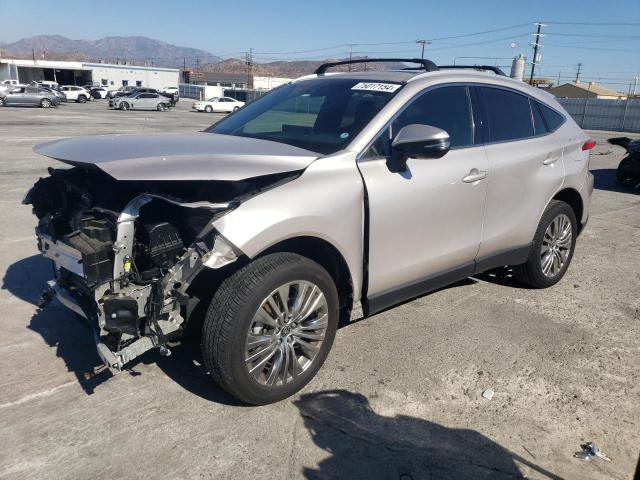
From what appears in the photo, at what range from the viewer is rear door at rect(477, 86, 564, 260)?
4.14 meters

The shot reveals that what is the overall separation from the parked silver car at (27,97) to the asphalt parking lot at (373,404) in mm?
41400

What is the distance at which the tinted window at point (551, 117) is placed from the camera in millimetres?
4820

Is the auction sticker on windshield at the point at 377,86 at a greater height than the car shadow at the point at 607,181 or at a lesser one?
greater

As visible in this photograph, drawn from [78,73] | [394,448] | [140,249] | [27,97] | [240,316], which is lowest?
[394,448]

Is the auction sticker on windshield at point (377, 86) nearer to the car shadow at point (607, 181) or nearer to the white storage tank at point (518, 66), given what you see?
the car shadow at point (607, 181)

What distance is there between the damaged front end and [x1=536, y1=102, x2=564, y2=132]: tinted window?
9.67ft

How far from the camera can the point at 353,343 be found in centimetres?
389

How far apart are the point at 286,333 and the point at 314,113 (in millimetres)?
1698

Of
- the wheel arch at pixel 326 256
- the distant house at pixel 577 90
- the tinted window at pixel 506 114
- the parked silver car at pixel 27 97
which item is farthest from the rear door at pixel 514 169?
the distant house at pixel 577 90

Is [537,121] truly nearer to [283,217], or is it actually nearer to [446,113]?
[446,113]

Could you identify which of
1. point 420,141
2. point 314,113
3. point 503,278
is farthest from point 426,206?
point 503,278

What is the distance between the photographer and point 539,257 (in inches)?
189

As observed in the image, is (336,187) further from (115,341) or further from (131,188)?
(115,341)

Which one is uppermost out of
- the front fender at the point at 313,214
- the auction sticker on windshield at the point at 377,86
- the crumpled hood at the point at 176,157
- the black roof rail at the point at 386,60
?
the black roof rail at the point at 386,60
